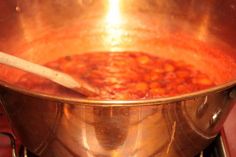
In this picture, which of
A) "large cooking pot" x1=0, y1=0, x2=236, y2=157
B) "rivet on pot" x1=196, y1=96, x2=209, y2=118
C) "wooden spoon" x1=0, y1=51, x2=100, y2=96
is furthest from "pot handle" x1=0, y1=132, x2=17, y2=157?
"rivet on pot" x1=196, y1=96, x2=209, y2=118

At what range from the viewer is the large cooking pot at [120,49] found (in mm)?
515

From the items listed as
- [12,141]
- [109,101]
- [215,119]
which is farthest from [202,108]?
[12,141]

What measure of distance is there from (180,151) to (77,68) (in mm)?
479

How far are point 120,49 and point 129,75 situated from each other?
16 cm

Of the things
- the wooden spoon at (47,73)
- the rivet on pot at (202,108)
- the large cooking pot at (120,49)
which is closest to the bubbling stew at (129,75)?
the large cooking pot at (120,49)

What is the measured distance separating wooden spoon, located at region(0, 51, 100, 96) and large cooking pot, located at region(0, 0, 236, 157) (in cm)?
5

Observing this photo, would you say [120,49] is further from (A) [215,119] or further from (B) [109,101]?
(B) [109,101]

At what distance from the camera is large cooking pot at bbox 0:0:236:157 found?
52 centimetres

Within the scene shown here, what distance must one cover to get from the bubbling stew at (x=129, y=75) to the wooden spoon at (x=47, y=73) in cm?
17

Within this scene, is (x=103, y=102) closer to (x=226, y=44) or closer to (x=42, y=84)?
(x=42, y=84)

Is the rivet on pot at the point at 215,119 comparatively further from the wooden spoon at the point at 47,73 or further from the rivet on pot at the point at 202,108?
the wooden spoon at the point at 47,73

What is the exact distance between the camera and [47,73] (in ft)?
1.90

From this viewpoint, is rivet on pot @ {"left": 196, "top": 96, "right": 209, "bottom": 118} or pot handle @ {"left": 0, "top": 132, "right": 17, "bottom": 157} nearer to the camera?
rivet on pot @ {"left": 196, "top": 96, "right": 209, "bottom": 118}

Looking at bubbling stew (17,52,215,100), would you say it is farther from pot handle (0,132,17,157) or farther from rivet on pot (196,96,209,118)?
rivet on pot (196,96,209,118)
